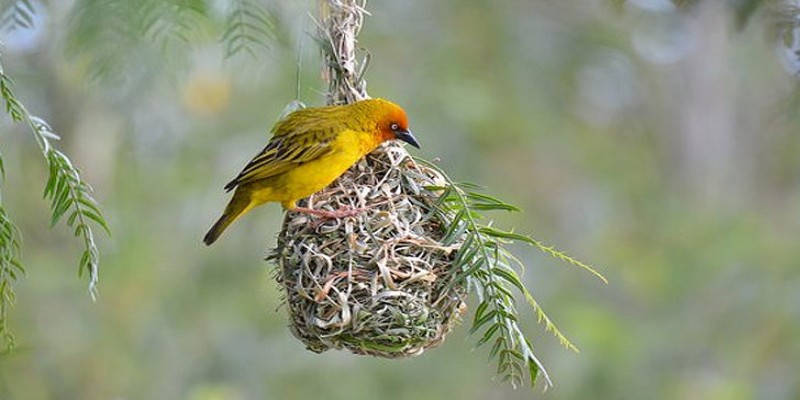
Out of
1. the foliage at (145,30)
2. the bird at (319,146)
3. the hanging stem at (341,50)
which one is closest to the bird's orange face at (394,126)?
the bird at (319,146)

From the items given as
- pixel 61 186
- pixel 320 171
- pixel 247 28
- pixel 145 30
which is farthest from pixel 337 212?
pixel 145 30

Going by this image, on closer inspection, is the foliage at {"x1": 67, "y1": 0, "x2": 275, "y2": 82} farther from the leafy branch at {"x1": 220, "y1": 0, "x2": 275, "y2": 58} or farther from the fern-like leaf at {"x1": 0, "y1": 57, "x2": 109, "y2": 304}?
the fern-like leaf at {"x1": 0, "y1": 57, "x2": 109, "y2": 304}

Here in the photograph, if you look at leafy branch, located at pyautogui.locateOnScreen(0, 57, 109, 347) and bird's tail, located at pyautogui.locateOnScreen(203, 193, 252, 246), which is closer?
leafy branch, located at pyautogui.locateOnScreen(0, 57, 109, 347)

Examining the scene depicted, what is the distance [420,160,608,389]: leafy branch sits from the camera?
9.53ft

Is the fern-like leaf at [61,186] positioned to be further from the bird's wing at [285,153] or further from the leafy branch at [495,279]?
the bird's wing at [285,153]

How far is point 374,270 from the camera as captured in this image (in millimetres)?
3357

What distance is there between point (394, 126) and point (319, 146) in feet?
0.77

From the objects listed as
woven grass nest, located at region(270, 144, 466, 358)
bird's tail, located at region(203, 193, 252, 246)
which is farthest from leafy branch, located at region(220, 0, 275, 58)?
bird's tail, located at region(203, 193, 252, 246)

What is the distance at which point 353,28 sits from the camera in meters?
3.58

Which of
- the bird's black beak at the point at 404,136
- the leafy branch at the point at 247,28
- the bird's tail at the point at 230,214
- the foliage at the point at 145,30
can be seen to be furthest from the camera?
the bird's tail at the point at 230,214

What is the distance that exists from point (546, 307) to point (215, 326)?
238 centimetres

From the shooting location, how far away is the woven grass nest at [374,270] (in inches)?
130

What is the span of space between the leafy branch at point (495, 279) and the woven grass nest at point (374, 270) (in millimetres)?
121

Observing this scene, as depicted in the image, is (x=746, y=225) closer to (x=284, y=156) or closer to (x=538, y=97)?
(x=538, y=97)
